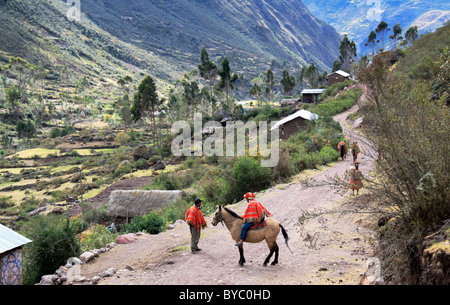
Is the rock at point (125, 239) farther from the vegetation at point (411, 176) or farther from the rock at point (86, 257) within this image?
the vegetation at point (411, 176)

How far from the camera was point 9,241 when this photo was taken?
27.8 feet

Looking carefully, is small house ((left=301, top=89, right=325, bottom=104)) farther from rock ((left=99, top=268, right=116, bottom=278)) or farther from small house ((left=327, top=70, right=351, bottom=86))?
rock ((left=99, top=268, right=116, bottom=278))

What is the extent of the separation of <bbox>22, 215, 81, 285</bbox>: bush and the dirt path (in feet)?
4.53

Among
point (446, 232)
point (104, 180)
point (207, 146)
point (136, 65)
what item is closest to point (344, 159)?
point (446, 232)

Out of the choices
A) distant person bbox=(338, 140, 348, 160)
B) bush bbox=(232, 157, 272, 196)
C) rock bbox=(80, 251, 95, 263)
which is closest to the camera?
rock bbox=(80, 251, 95, 263)

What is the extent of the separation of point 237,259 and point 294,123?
28.0 m

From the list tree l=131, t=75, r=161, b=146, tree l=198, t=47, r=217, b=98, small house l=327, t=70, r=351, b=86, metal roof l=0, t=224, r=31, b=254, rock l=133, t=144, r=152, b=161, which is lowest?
metal roof l=0, t=224, r=31, b=254

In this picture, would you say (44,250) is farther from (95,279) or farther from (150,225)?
(150,225)

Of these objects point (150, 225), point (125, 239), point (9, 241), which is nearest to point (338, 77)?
point (150, 225)

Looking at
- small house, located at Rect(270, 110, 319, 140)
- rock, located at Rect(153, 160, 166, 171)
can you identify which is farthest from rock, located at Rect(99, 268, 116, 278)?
rock, located at Rect(153, 160, 166, 171)

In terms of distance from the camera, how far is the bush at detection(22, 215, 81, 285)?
9.38 meters

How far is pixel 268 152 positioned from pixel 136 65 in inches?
6658

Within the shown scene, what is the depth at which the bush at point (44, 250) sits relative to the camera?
9.38m

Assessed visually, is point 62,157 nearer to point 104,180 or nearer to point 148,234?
point 104,180
